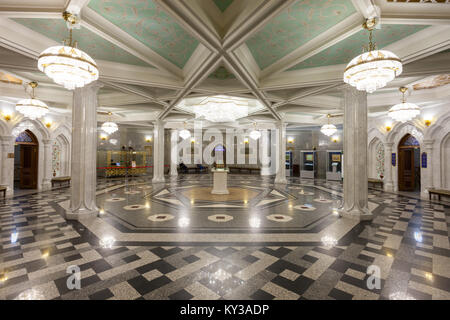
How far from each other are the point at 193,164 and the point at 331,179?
39.1 ft

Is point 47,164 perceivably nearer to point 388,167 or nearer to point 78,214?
point 78,214

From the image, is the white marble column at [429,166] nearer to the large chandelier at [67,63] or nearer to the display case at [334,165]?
the display case at [334,165]

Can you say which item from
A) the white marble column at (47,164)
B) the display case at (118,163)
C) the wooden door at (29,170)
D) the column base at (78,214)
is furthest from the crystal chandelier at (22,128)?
the column base at (78,214)

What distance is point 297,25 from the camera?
11.9ft

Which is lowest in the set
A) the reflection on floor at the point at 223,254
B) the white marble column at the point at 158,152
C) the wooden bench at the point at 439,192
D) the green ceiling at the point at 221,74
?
the reflection on floor at the point at 223,254

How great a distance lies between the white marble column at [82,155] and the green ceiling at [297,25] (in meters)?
4.32

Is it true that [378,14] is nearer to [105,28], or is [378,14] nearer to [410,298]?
[410,298]

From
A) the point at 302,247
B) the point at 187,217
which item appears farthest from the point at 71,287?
the point at 302,247

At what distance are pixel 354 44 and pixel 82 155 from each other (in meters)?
6.81

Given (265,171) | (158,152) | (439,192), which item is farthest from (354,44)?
(265,171)

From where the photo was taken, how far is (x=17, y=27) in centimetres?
364

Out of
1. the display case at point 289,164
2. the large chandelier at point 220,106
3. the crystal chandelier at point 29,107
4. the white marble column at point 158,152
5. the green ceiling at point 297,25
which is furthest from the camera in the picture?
the display case at point 289,164

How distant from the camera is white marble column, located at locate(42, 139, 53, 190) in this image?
948 centimetres

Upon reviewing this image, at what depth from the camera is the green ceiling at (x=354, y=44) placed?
3.72 m
